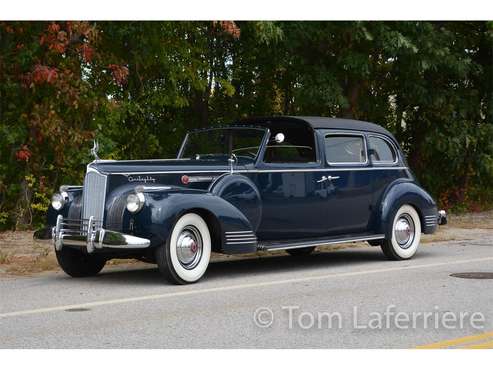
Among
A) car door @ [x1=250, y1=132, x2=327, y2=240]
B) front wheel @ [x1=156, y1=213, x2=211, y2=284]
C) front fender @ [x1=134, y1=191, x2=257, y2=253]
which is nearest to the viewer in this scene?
front fender @ [x1=134, y1=191, x2=257, y2=253]

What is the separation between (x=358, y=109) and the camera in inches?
867

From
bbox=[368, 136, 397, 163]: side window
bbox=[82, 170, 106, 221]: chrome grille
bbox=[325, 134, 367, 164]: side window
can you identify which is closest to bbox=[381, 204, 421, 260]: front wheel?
bbox=[368, 136, 397, 163]: side window

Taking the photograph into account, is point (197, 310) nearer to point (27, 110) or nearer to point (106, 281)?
point (106, 281)

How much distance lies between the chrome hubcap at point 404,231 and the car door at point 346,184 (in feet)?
1.76

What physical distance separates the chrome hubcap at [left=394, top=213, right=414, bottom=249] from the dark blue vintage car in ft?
0.05

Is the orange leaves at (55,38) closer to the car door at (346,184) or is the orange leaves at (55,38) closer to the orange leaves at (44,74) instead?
the orange leaves at (44,74)

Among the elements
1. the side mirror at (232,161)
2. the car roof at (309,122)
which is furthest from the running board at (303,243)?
the car roof at (309,122)

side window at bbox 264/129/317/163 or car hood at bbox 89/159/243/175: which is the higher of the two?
side window at bbox 264/129/317/163

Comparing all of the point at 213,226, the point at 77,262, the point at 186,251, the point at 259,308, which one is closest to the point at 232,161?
the point at 213,226

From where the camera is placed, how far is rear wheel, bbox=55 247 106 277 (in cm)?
1057

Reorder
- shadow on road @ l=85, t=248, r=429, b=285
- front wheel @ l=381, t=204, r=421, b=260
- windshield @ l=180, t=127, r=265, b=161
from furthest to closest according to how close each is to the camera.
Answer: front wheel @ l=381, t=204, r=421, b=260
windshield @ l=180, t=127, r=265, b=161
shadow on road @ l=85, t=248, r=429, b=285

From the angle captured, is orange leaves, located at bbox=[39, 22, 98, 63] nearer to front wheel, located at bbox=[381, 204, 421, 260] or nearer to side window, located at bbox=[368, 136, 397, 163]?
side window, located at bbox=[368, 136, 397, 163]

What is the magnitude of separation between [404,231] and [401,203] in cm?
44

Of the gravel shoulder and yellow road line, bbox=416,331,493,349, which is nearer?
yellow road line, bbox=416,331,493,349
